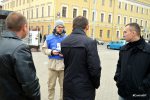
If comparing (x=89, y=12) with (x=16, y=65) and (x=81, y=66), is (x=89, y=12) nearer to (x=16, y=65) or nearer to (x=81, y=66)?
(x=81, y=66)

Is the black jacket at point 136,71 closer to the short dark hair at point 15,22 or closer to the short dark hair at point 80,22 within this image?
the short dark hair at point 80,22

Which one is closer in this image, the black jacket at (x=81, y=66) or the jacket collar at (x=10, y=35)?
the jacket collar at (x=10, y=35)

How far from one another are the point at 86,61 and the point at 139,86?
32.4 inches

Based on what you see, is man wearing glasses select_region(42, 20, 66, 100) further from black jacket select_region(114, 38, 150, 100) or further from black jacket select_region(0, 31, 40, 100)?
black jacket select_region(0, 31, 40, 100)

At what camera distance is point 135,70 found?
4.67 metres

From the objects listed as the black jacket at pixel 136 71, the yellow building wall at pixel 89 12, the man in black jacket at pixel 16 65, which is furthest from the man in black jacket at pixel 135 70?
the yellow building wall at pixel 89 12

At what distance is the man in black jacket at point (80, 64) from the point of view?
15.2 ft

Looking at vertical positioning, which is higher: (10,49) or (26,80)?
(10,49)

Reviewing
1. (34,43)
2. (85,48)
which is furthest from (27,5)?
(85,48)

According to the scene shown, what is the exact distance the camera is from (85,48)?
4.65 m

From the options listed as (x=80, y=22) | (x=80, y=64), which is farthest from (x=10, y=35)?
(x=80, y=22)

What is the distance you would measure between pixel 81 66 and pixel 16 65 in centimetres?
147

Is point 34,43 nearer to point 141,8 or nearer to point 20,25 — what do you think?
point 20,25

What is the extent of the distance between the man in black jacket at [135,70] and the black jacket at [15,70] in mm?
1650
